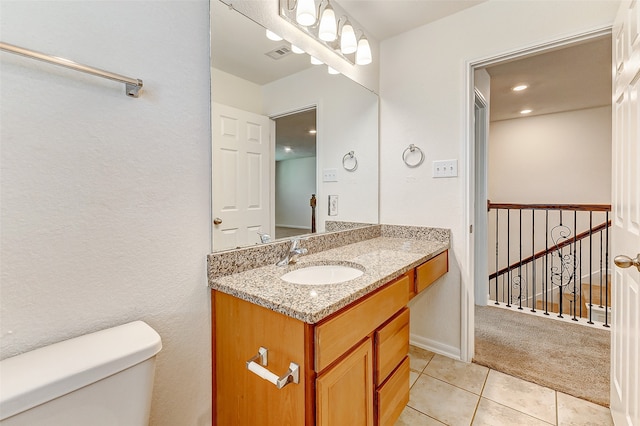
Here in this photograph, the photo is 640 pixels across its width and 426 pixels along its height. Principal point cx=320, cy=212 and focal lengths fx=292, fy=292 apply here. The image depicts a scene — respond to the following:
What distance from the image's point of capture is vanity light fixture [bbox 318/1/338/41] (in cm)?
153

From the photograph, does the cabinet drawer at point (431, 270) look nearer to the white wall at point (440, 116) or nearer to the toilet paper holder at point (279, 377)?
the white wall at point (440, 116)

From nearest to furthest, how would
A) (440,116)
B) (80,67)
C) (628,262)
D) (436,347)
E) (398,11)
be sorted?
(80,67)
(628,262)
(398,11)
(440,116)
(436,347)

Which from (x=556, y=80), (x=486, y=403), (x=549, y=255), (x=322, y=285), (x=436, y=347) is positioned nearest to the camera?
(x=322, y=285)

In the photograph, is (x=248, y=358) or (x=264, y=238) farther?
(x=264, y=238)

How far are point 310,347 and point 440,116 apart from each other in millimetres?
1694

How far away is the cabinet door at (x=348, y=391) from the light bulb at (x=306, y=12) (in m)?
1.48

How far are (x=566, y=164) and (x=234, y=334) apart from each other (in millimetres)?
4955

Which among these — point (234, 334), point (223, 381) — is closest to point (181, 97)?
point (234, 334)

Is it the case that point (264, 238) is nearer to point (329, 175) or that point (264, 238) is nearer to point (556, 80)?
point (329, 175)

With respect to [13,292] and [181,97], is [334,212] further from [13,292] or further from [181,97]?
[13,292]

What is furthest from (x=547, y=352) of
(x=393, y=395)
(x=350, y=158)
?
(x=350, y=158)

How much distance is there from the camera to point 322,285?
3.42 ft

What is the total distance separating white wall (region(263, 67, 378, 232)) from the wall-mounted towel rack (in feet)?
2.21

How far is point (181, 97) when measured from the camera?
41.1 inches
